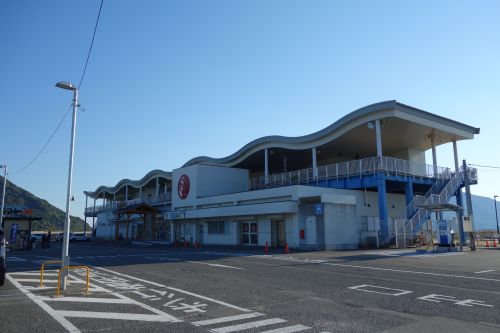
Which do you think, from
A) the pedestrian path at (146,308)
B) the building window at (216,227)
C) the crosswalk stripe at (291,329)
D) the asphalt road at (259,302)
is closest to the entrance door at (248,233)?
the building window at (216,227)

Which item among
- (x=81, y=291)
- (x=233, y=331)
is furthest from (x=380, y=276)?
(x=81, y=291)

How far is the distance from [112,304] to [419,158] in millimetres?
37929

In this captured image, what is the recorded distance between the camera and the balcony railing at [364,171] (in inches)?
1161

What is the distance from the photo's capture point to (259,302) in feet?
28.2

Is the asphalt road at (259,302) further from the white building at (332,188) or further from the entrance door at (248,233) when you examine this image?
the entrance door at (248,233)

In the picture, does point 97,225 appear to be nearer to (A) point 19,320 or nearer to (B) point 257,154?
(B) point 257,154

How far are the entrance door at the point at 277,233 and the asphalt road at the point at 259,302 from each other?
653 inches

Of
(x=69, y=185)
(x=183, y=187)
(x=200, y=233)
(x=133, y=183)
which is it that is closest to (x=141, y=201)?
(x=133, y=183)

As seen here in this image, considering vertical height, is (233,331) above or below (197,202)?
below

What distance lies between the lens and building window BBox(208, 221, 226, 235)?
36.3 meters

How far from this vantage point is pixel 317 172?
3441cm

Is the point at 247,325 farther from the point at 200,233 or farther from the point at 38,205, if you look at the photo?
the point at 38,205

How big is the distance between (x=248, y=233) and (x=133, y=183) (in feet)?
112

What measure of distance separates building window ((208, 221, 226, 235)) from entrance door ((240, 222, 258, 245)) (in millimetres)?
2598
